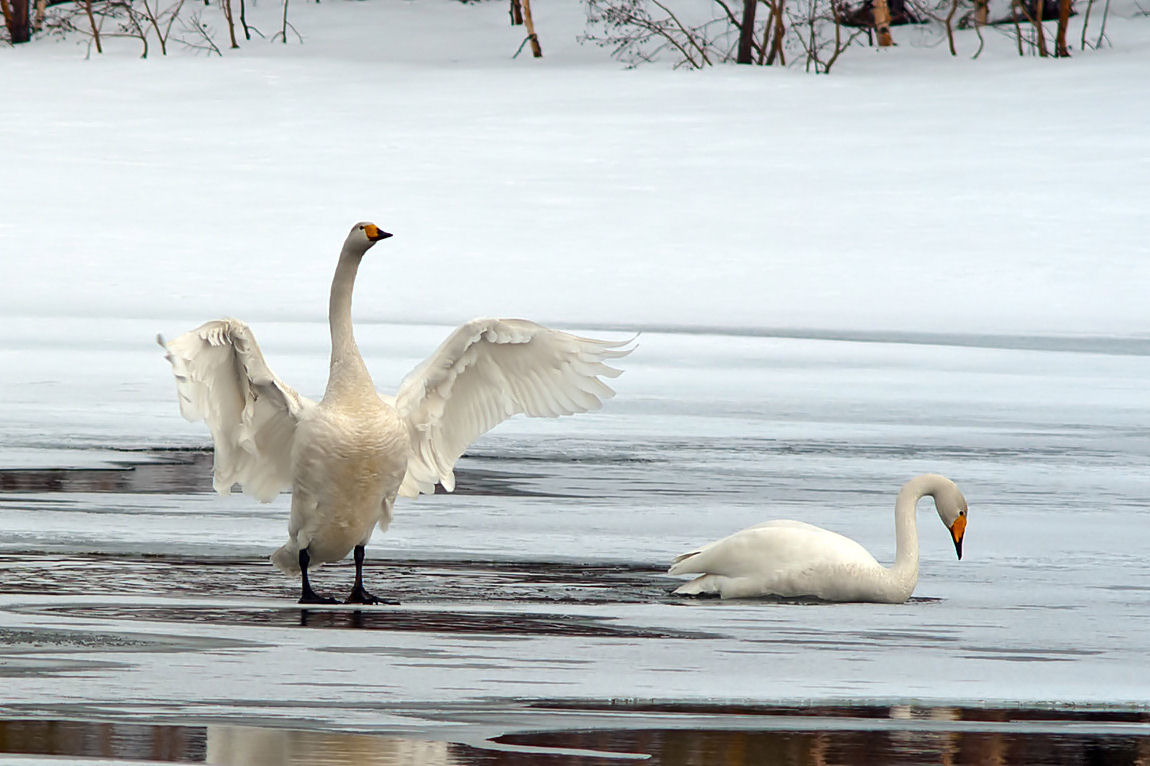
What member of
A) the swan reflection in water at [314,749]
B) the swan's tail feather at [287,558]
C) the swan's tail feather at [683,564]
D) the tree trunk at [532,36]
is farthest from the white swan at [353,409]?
the tree trunk at [532,36]

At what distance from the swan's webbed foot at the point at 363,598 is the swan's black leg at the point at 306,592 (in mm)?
57

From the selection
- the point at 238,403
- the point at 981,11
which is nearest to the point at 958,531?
the point at 238,403

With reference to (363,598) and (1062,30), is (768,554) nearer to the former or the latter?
(363,598)

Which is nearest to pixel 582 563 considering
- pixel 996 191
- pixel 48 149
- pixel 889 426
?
pixel 889 426

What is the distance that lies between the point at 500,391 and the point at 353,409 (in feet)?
3.01

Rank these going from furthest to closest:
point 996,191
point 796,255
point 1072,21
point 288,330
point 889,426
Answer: point 1072,21 → point 996,191 → point 796,255 → point 288,330 → point 889,426

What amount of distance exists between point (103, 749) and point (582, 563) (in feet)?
10.2

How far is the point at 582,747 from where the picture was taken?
3725 mm

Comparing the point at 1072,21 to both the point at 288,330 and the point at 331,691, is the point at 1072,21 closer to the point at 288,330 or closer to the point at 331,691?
the point at 288,330

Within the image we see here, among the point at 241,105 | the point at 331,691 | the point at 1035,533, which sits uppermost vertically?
the point at 331,691

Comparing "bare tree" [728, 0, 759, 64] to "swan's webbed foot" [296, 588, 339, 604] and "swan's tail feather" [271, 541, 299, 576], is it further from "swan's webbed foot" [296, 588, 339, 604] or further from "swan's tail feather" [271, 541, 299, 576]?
"swan's webbed foot" [296, 588, 339, 604]

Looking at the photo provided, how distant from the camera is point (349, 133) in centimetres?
2306

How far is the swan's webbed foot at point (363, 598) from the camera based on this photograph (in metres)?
6.06

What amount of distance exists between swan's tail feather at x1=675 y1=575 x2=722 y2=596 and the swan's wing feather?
0.03 m
